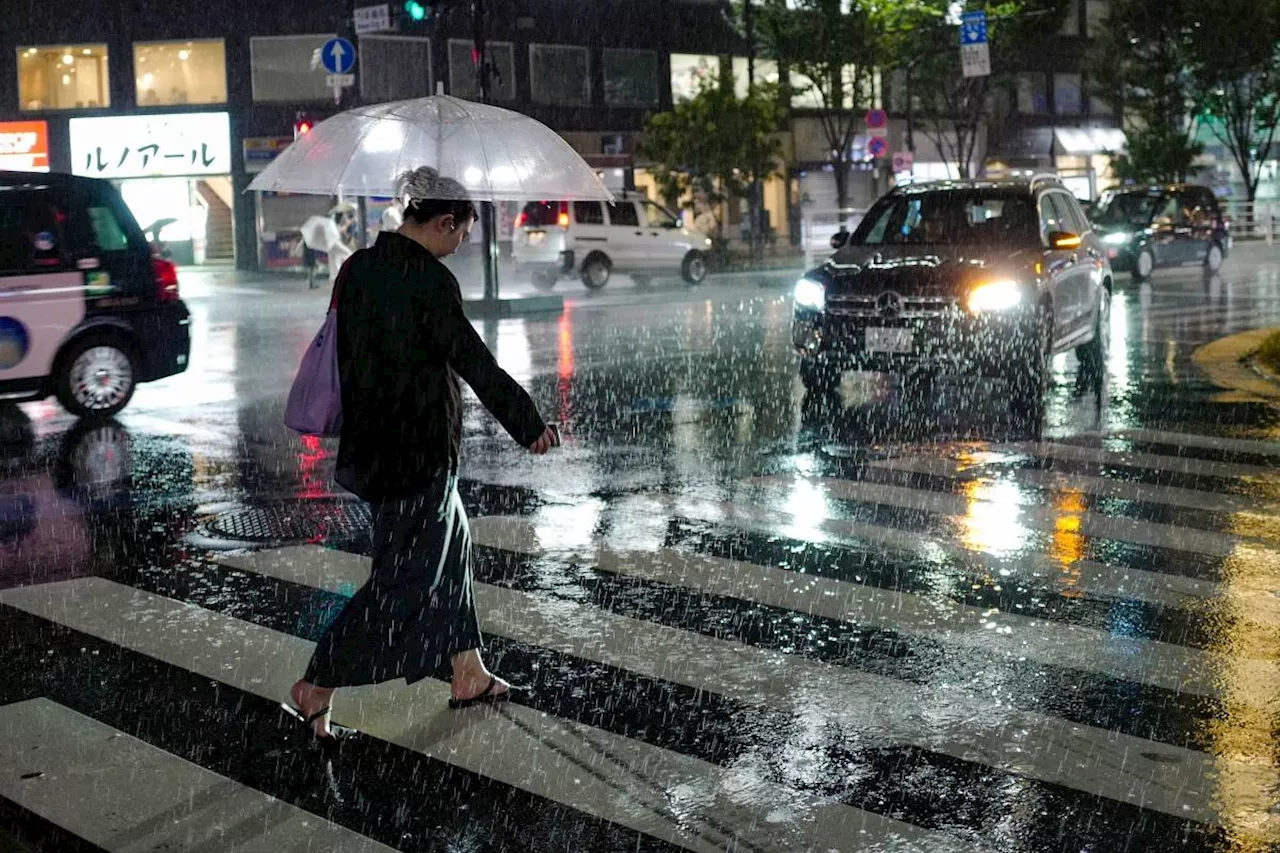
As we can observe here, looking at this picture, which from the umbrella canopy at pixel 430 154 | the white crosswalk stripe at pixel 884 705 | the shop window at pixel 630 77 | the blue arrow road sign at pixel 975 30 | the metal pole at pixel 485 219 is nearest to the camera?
the white crosswalk stripe at pixel 884 705

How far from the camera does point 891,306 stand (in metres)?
12.5

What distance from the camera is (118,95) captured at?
145ft

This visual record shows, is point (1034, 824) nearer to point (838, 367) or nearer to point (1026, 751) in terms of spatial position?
point (1026, 751)

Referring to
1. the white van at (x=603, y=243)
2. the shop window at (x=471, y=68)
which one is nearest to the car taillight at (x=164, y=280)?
the white van at (x=603, y=243)

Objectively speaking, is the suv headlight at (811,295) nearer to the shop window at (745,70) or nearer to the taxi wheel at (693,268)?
the taxi wheel at (693,268)

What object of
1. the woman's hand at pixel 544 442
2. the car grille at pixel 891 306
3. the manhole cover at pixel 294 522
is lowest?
the manhole cover at pixel 294 522

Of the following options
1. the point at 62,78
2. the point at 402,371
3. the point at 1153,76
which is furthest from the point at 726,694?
the point at 1153,76

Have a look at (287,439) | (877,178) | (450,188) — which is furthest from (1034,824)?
(877,178)

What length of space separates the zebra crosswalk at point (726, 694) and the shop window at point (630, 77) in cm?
4303

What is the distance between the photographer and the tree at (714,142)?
4128cm

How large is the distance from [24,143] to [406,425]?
43007mm

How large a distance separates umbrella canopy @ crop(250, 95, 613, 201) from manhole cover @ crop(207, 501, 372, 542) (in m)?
1.87

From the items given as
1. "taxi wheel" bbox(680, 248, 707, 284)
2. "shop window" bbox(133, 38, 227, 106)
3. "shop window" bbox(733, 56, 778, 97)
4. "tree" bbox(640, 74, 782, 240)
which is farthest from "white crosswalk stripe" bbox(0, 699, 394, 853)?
"shop window" bbox(733, 56, 778, 97)

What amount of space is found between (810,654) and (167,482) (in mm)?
5083
